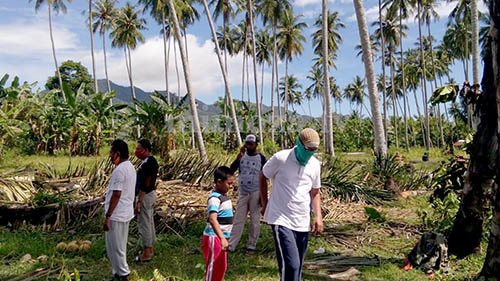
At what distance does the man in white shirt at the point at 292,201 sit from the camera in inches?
137

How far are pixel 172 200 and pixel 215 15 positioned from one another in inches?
1019

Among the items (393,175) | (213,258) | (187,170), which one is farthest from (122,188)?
(393,175)

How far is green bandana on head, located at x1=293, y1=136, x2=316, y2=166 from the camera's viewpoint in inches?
140

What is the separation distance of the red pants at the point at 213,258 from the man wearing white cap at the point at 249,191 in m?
1.97

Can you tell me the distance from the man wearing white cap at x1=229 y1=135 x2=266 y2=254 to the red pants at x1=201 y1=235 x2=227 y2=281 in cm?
197

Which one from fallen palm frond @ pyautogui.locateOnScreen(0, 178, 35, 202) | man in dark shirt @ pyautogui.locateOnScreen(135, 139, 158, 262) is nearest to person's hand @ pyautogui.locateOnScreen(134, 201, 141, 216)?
man in dark shirt @ pyautogui.locateOnScreen(135, 139, 158, 262)

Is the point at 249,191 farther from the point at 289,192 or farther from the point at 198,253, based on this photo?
the point at 289,192

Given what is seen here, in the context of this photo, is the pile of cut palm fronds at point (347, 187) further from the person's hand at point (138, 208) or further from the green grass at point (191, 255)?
the person's hand at point (138, 208)

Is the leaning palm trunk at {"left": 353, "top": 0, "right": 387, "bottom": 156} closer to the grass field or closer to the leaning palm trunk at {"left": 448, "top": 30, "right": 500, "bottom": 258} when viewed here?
the grass field

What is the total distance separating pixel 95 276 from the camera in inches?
196

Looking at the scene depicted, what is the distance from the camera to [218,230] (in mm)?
3551

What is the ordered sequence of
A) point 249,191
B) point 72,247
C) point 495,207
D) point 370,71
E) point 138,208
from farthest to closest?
1. point 370,71
2. point 72,247
3. point 249,191
4. point 138,208
5. point 495,207

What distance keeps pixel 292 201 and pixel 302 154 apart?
0.42 meters

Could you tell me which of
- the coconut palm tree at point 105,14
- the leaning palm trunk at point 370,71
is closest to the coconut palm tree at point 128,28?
the coconut palm tree at point 105,14
